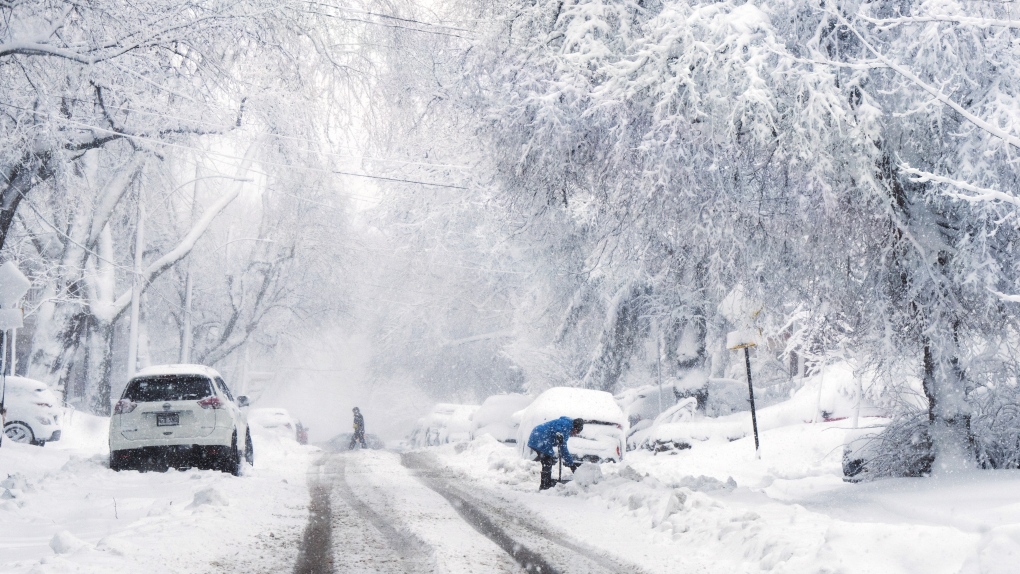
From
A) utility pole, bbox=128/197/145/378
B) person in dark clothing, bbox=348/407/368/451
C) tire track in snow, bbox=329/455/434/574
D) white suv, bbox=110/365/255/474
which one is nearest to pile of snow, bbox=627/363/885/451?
tire track in snow, bbox=329/455/434/574

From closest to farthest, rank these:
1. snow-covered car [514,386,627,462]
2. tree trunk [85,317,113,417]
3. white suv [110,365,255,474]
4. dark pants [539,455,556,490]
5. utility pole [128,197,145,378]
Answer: dark pants [539,455,556,490] < snow-covered car [514,386,627,462] < white suv [110,365,255,474] < utility pole [128,197,145,378] < tree trunk [85,317,113,417]

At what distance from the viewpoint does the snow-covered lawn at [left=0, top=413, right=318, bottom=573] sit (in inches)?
247

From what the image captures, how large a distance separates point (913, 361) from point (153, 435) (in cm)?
1071

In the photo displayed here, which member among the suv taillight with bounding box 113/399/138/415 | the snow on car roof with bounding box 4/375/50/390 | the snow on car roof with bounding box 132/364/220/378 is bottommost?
the suv taillight with bounding box 113/399/138/415

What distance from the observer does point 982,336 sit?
9812 mm

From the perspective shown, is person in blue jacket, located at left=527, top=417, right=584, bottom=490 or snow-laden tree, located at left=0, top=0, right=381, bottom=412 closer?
Result: snow-laden tree, located at left=0, top=0, right=381, bottom=412

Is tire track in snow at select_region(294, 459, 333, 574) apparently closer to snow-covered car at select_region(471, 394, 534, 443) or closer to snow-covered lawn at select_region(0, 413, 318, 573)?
snow-covered lawn at select_region(0, 413, 318, 573)

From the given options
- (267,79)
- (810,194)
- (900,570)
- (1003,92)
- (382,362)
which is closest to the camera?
(900,570)

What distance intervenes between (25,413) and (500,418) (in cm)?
1082

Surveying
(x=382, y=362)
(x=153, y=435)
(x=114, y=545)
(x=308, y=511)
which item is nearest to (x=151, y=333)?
(x=382, y=362)

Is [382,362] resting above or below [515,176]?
below

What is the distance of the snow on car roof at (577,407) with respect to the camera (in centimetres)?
1238

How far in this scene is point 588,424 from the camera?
12375 millimetres

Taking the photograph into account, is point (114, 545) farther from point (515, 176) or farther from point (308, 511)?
point (515, 176)
